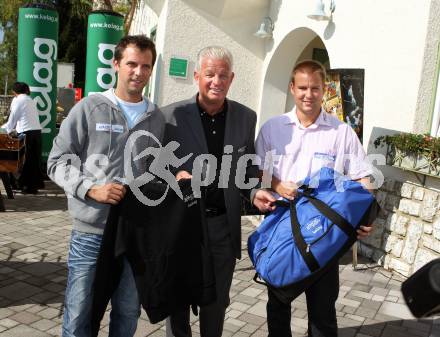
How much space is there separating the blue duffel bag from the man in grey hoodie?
0.85 meters

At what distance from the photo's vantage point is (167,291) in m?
2.54

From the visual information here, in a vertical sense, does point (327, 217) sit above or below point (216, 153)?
below

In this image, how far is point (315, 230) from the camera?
250cm

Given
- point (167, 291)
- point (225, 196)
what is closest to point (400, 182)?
point (225, 196)

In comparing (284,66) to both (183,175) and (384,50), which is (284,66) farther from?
(183,175)

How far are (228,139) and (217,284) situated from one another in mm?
881

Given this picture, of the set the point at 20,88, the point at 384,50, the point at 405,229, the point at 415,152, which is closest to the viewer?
the point at 415,152

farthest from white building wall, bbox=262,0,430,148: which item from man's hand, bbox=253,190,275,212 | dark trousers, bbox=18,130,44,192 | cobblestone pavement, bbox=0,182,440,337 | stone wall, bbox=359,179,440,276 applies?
dark trousers, bbox=18,130,44,192

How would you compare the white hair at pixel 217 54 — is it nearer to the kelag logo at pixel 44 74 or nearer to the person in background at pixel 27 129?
the person in background at pixel 27 129

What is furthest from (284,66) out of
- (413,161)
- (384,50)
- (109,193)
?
(109,193)

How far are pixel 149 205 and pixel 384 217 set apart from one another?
3913 millimetres

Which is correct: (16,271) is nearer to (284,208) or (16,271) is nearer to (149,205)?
(149,205)

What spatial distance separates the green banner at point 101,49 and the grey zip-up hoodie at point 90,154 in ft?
20.2

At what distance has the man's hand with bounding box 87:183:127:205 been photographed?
2.31m
